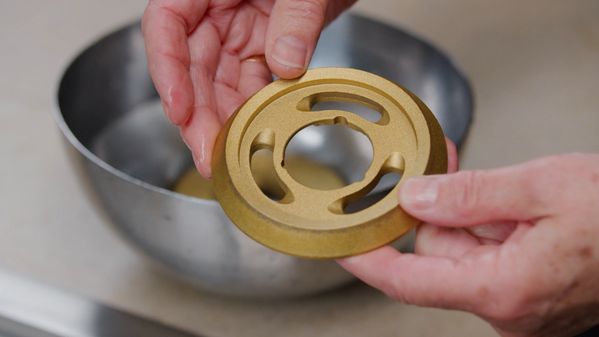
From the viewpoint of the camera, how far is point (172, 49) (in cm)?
71

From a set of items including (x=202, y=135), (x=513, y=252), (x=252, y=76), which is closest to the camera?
(x=513, y=252)

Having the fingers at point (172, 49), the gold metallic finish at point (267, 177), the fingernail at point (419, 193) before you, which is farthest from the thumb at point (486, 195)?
the gold metallic finish at point (267, 177)

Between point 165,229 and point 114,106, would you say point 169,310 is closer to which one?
point 165,229

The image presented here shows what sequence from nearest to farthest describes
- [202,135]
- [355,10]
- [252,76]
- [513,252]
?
[513,252]
[202,135]
[252,76]
[355,10]

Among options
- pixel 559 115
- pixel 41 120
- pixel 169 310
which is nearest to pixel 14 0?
pixel 41 120

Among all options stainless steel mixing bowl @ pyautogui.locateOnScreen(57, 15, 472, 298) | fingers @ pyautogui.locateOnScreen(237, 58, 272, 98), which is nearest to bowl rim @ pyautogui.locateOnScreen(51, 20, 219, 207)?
stainless steel mixing bowl @ pyautogui.locateOnScreen(57, 15, 472, 298)

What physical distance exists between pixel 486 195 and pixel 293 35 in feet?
0.83

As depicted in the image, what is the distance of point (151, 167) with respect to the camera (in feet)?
3.04

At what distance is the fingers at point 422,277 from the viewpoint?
0.51 metres

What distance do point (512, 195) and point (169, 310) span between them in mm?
412

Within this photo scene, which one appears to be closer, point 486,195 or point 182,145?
point 486,195

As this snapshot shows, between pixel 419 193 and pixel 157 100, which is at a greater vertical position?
pixel 419 193

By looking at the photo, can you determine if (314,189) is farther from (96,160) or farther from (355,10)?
(355,10)

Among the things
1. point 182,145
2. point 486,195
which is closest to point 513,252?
point 486,195
